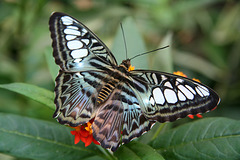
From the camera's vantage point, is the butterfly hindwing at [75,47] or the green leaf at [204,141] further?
the butterfly hindwing at [75,47]

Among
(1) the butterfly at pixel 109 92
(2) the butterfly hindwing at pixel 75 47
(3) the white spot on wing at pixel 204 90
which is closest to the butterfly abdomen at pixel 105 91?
(1) the butterfly at pixel 109 92

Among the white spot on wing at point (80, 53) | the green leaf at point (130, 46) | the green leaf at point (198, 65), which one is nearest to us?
the white spot on wing at point (80, 53)

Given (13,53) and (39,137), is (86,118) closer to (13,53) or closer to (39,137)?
(39,137)

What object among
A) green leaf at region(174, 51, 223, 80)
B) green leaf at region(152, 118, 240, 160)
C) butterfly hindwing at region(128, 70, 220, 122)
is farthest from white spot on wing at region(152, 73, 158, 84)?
green leaf at region(174, 51, 223, 80)

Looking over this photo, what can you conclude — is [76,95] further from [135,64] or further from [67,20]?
[135,64]

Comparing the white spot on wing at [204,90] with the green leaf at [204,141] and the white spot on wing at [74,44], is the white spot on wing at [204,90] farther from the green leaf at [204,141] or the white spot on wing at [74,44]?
the white spot on wing at [74,44]

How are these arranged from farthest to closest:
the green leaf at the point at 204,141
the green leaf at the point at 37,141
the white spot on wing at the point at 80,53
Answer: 1. the white spot on wing at the point at 80,53
2. the green leaf at the point at 37,141
3. the green leaf at the point at 204,141

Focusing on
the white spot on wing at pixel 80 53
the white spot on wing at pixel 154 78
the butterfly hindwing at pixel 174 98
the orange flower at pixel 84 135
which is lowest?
the orange flower at pixel 84 135

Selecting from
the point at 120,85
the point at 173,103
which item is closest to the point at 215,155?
the point at 173,103
